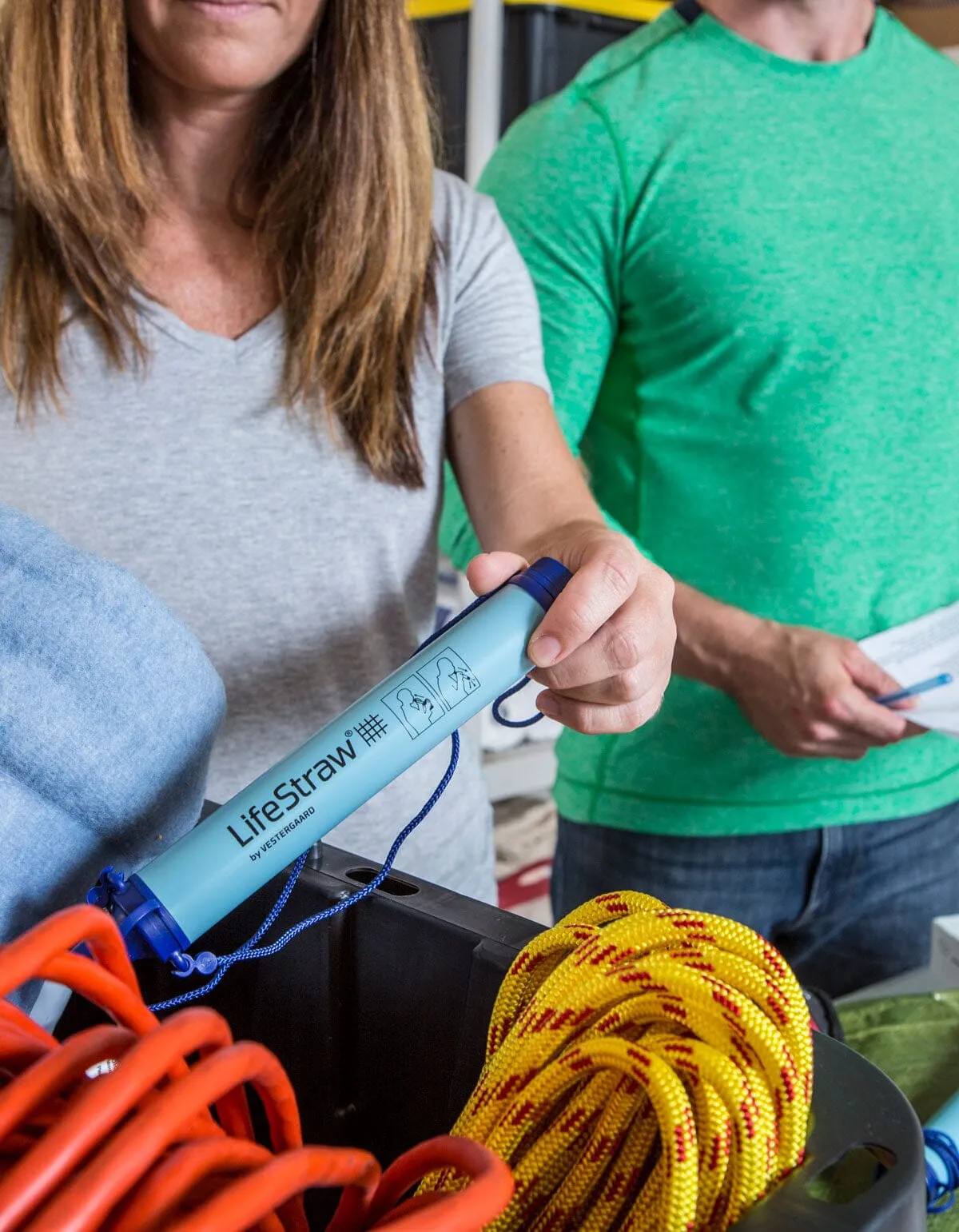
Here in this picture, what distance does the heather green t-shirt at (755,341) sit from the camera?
0.84 m

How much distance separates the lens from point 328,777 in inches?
14.8

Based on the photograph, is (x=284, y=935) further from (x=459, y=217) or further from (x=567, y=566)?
(x=459, y=217)

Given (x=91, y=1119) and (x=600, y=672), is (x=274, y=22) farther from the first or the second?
(x=91, y=1119)

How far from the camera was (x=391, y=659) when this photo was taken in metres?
0.73

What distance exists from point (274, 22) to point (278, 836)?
1.55 ft

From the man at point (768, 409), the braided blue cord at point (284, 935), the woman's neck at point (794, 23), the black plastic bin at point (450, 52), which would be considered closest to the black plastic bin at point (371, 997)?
the braided blue cord at point (284, 935)

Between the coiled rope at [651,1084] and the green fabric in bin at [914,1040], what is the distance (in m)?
0.30

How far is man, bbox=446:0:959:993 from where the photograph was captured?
83 centimetres

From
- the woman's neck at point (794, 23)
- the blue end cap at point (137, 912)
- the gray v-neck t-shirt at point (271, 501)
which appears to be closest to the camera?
the blue end cap at point (137, 912)

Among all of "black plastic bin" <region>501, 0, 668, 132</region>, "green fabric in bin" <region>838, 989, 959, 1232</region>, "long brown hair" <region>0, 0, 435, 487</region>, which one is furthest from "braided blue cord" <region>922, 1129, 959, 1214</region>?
"black plastic bin" <region>501, 0, 668, 132</region>

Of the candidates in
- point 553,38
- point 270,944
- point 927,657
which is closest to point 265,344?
point 270,944

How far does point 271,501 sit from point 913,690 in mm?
436

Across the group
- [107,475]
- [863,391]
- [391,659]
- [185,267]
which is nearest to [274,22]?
[185,267]

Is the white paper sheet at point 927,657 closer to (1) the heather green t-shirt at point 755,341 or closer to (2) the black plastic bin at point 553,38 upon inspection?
(1) the heather green t-shirt at point 755,341
